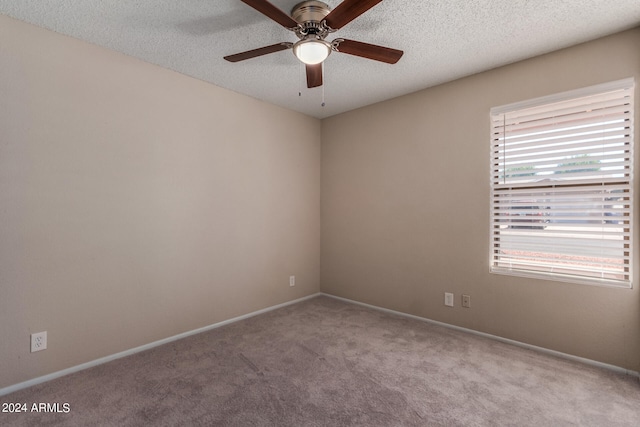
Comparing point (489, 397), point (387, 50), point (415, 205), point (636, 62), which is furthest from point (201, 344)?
Result: point (636, 62)

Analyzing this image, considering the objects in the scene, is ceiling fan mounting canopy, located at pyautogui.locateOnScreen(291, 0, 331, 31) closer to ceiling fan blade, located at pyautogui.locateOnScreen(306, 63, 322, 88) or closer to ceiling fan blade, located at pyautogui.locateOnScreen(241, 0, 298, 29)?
ceiling fan blade, located at pyautogui.locateOnScreen(241, 0, 298, 29)

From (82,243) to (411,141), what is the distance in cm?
317

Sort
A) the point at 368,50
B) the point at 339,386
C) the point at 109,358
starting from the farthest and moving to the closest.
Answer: the point at 109,358, the point at 339,386, the point at 368,50

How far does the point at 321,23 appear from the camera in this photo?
175 cm

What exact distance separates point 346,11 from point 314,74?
2.23ft

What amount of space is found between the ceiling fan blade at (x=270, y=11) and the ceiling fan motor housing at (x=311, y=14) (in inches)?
4.0

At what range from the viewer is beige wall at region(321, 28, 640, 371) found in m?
2.31

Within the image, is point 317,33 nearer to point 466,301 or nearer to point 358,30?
point 358,30

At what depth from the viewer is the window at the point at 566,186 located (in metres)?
2.24

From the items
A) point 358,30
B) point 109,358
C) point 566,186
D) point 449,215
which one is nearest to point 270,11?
point 358,30

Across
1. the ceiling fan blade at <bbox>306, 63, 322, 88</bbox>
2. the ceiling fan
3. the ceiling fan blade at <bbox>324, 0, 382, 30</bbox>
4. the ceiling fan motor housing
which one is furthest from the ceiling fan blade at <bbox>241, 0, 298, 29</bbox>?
the ceiling fan blade at <bbox>306, 63, 322, 88</bbox>

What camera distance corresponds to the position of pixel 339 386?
6.77ft

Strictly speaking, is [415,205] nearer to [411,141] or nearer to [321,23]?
[411,141]

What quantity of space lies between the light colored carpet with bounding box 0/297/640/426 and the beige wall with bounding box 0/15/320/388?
0.39 metres
